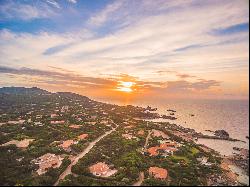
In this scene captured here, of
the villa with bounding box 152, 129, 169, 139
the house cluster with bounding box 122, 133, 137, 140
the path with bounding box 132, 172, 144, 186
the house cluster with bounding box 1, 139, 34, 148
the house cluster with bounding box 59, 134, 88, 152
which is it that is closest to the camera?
the path with bounding box 132, 172, 144, 186

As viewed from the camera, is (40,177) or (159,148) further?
(159,148)

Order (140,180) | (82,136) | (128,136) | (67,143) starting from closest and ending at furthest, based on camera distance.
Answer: (140,180), (67,143), (82,136), (128,136)

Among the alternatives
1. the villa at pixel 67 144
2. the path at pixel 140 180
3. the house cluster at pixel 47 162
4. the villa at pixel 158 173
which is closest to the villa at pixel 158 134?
the villa at pixel 67 144

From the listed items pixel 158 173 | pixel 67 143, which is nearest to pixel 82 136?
pixel 67 143

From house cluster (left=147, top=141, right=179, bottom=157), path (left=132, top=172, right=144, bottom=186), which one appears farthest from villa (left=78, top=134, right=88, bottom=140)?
path (left=132, top=172, right=144, bottom=186)

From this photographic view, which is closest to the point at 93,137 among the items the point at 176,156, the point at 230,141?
the point at 176,156

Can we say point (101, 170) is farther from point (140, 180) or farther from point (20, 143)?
point (20, 143)

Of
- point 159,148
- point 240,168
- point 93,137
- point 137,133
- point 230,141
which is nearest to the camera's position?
point 240,168

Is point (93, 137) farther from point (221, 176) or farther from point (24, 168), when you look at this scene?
point (221, 176)

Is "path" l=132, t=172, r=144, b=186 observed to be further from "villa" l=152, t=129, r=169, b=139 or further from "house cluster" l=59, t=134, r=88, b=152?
"villa" l=152, t=129, r=169, b=139
